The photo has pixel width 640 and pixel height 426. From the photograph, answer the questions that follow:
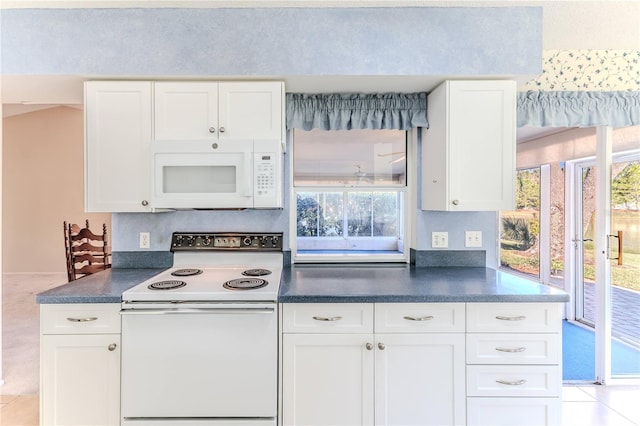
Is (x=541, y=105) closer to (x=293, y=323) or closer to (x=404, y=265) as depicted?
(x=404, y=265)

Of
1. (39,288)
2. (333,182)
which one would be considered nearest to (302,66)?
(333,182)

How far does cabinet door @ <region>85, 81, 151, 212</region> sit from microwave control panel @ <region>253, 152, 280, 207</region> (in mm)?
642

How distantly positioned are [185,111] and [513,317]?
210 centimetres

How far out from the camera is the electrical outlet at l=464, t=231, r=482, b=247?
8.09 ft

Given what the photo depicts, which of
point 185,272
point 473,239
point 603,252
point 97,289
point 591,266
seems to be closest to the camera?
point 97,289

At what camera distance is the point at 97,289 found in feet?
5.99

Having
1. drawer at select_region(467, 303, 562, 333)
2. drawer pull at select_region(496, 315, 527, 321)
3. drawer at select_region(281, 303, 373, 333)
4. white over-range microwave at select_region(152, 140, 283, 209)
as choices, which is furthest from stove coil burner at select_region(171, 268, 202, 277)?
drawer pull at select_region(496, 315, 527, 321)

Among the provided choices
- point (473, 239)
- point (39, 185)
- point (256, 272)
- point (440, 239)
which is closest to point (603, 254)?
point (473, 239)

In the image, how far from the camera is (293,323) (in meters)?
1.75

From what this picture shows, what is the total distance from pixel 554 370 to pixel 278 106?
201 cm

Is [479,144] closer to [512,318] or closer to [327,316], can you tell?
[512,318]

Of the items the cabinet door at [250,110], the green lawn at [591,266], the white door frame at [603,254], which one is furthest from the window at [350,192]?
the green lawn at [591,266]

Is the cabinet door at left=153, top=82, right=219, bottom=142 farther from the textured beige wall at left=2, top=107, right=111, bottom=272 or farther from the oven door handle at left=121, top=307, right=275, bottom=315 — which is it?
the textured beige wall at left=2, top=107, right=111, bottom=272

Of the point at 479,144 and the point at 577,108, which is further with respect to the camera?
the point at 577,108
